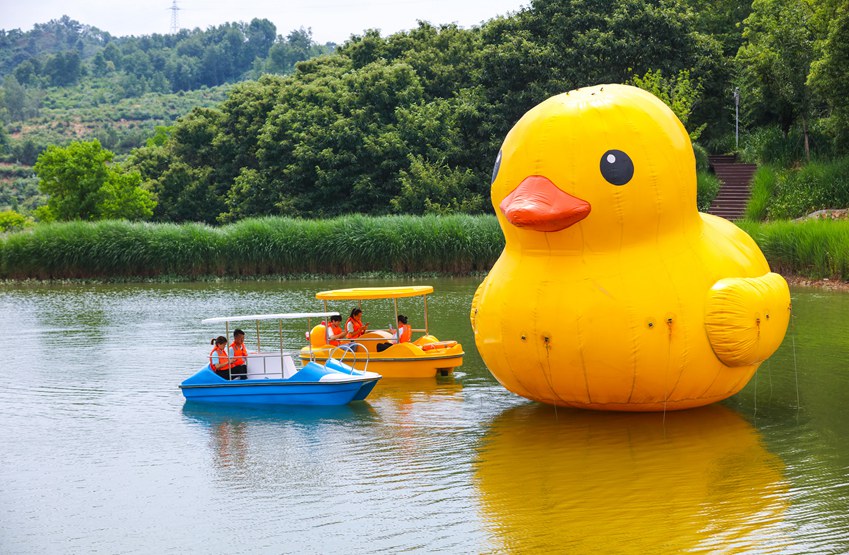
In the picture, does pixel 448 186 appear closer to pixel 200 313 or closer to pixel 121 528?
pixel 200 313

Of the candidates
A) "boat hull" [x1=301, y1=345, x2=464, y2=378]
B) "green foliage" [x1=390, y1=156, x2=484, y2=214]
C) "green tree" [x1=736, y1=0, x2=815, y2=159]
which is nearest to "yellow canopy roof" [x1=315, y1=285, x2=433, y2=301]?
"boat hull" [x1=301, y1=345, x2=464, y2=378]

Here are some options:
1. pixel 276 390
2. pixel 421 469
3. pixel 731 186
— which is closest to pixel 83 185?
pixel 731 186

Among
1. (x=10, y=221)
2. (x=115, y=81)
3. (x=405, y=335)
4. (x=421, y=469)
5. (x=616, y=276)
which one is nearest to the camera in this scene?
(x=421, y=469)

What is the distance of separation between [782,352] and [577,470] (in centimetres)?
783

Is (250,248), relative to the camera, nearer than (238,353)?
No

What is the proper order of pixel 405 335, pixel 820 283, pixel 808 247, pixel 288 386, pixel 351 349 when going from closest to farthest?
pixel 288 386 → pixel 351 349 → pixel 405 335 → pixel 820 283 → pixel 808 247

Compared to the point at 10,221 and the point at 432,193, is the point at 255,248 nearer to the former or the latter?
the point at 432,193

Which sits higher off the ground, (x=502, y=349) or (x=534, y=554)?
(x=502, y=349)

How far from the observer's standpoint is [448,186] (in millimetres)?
41156

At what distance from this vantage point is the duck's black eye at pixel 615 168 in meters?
11.7

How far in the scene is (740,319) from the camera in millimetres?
11562

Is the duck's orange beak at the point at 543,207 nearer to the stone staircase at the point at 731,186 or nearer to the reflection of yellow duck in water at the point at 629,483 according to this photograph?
the reflection of yellow duck in water at the point at 629,483

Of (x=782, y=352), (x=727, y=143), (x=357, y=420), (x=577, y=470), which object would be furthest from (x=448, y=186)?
(x=577, y=470)

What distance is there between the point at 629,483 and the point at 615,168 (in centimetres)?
350
